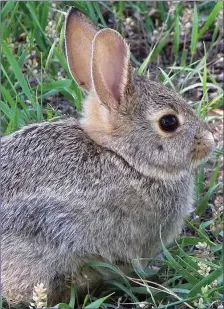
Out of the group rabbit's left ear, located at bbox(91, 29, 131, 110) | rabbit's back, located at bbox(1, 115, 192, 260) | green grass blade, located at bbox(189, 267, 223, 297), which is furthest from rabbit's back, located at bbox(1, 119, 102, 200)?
green grass blade, located at bbox(189, 267, 223, 297)

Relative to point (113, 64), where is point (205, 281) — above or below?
below

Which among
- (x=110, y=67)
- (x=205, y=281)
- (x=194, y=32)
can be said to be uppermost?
(x=110, y=67)

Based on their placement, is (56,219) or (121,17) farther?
(121,17)

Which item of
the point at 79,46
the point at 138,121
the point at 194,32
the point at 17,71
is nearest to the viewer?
the point at 138,121

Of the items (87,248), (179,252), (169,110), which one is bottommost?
(179,252)

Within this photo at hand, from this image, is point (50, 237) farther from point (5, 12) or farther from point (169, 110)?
point (5, 12)

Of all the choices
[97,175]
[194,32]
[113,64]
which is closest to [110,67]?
[113,64]

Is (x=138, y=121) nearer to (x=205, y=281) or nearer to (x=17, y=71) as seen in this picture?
(x=205, y=281)

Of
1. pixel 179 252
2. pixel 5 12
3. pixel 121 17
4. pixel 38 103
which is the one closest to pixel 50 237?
pixel 179 252
